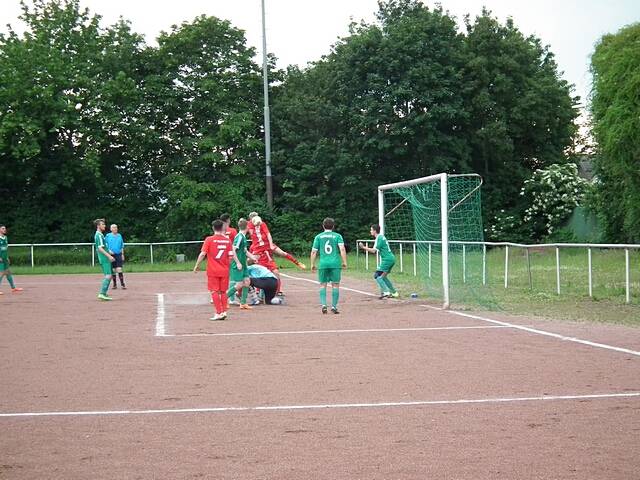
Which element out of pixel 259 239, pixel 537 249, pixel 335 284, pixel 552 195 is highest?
pixel 552 195

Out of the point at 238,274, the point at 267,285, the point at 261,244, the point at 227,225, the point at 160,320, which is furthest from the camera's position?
the point at 261,244

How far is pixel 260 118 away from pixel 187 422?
44.2 metres

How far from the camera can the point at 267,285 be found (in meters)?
19.5

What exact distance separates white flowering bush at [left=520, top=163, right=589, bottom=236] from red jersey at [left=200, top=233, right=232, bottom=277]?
3474 centimetres

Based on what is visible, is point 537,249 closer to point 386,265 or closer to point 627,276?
point 386,265

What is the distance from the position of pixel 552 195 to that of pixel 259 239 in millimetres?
31983

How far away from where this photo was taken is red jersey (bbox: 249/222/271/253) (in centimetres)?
1973

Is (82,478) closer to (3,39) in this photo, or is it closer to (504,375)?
(504,375)

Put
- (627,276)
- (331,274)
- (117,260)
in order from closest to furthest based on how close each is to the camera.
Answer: (331,274) → (627,276) → (117,260)

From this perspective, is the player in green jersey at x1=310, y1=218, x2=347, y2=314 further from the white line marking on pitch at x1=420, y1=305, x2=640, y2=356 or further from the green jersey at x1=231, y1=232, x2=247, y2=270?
the white line marking on pitch at x1=420, y1=305, x2=640, y2=356

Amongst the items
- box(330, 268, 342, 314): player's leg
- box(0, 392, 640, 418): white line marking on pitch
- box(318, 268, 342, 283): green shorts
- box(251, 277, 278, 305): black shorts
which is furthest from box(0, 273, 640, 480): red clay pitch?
box(251, 277, 278, 305): black shorts

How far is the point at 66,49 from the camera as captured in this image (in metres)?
48.4

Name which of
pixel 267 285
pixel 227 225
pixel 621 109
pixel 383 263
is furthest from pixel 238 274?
pixel 621 109

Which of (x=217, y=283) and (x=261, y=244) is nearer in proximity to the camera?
(x=217, y=283)
